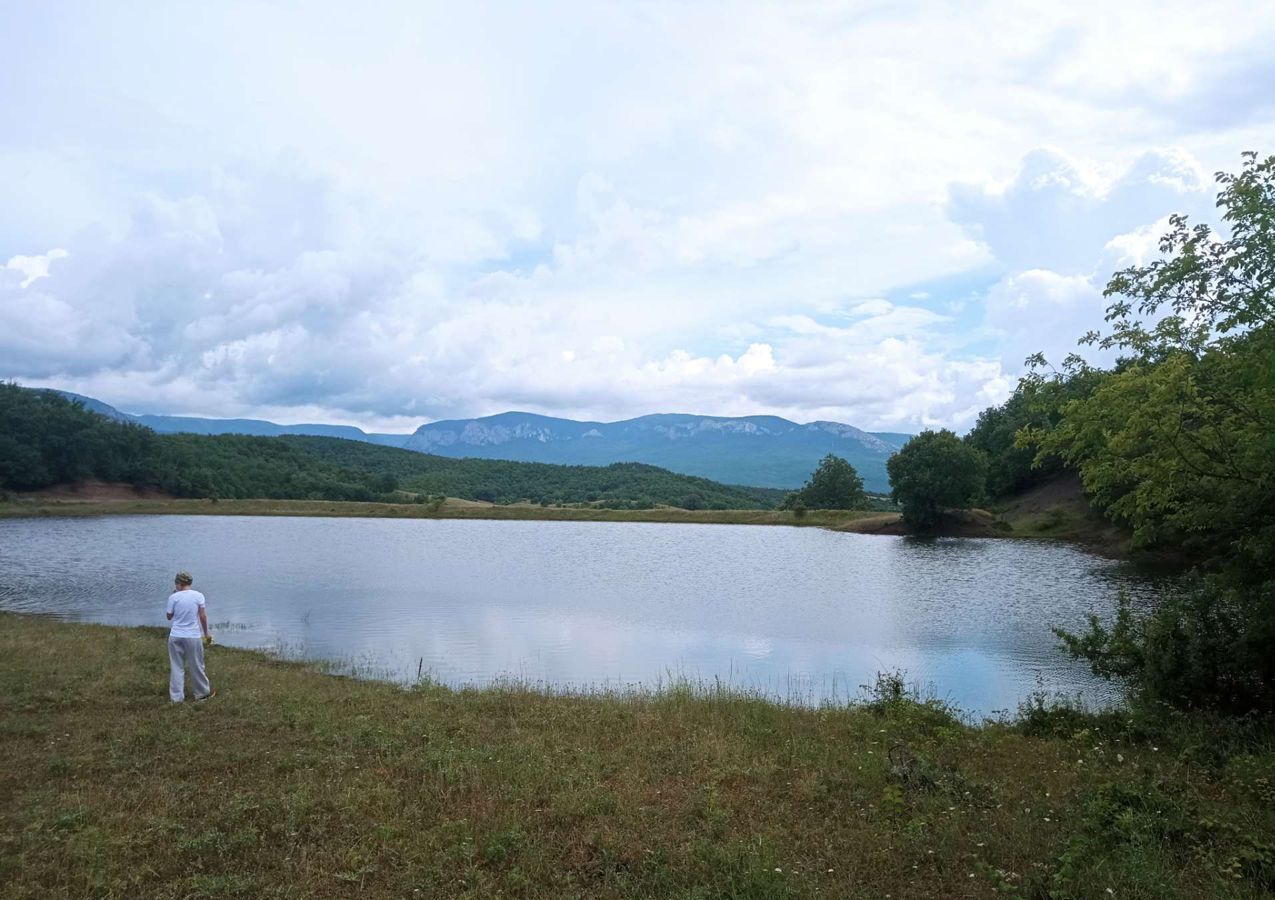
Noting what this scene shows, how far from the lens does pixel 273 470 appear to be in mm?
146375

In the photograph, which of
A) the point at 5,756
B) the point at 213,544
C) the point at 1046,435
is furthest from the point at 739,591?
the point at 213,544

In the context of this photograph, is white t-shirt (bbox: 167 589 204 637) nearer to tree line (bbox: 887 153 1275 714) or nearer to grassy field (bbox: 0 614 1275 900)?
grassy field (bbox: 0 614 1275 900)

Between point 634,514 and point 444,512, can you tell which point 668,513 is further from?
point 444,512

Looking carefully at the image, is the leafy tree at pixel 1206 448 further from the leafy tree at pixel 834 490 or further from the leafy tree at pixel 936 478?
the leafy tree at pixel 834 490

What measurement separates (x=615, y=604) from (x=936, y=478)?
61.6 m

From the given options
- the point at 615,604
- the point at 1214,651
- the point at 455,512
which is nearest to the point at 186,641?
the point at 1214,651

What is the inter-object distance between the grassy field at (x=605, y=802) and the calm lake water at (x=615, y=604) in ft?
21.1

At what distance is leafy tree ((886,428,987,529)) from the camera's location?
8688cm

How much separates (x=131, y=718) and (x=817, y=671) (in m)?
16.8

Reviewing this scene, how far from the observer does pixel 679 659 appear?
24266 millimetres

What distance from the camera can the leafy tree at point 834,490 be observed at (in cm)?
11575

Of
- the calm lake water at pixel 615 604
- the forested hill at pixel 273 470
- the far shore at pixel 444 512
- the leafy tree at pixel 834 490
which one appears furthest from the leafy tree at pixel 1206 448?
the forested hill at pixel 273 470

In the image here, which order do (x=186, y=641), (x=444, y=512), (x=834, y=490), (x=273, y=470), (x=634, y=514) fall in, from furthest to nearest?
1. (x=273, y=470)
2. (x=634, y=514)
3. (x=444, y=512)
4. (x=834, y=490)
5. (x=186, y=641)

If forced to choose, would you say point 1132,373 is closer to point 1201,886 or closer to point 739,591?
point 1201,886
